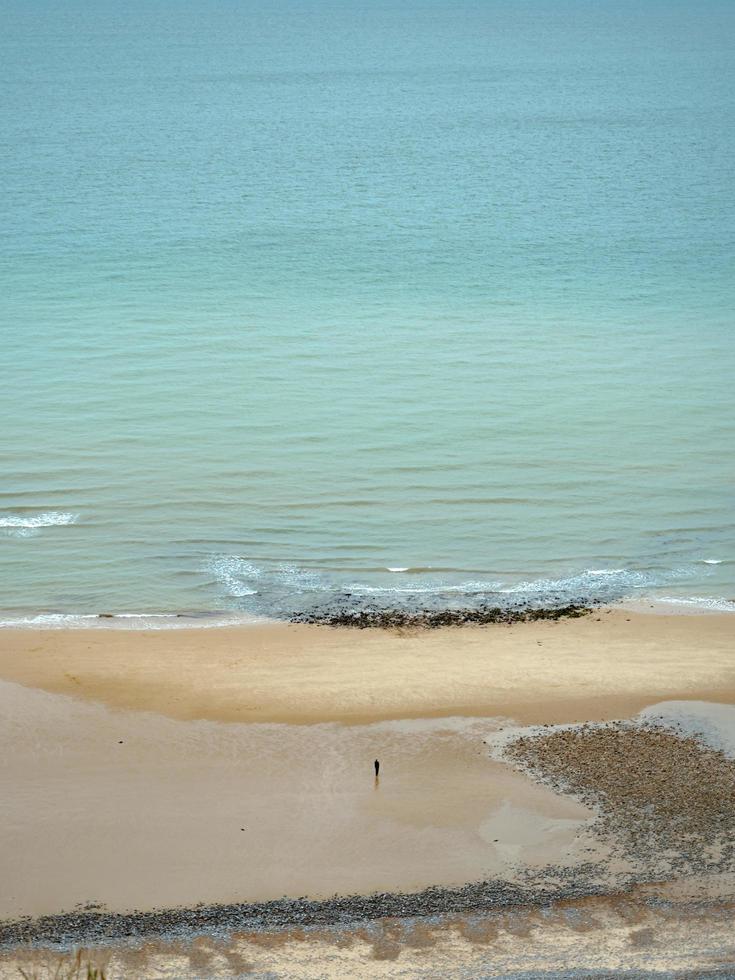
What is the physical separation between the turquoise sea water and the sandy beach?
218cm

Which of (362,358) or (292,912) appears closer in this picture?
(292,912)

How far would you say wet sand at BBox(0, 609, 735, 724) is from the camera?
1759cm

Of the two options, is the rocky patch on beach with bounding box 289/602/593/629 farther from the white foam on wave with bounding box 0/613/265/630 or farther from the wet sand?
the white foam on wave with bounding box 0/613/265/630

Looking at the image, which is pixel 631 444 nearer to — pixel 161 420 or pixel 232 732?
pixel 161 420

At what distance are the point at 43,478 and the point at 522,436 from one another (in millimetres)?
10792

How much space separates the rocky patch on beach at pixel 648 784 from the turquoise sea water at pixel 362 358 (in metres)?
5.34

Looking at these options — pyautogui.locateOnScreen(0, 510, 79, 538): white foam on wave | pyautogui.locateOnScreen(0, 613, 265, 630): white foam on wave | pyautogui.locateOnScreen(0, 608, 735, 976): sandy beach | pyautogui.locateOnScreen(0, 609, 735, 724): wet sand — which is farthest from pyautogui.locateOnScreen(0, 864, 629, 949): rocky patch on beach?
pyautogui.locateOnScreen(0, 510, 79, 538): white foam on wave

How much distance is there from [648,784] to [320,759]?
4099 mm

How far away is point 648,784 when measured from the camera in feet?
50.2

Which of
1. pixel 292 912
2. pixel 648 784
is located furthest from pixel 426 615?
pixel 292 912

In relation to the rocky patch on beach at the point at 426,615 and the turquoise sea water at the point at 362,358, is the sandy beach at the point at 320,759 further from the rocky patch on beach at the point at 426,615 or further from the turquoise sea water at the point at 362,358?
the turquoise sea water at the point at 362,358

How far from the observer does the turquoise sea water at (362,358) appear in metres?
23.1

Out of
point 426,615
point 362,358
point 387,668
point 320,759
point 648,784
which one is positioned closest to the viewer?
point 648,784

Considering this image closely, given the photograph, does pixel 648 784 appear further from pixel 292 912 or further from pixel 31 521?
pixel 31 521
